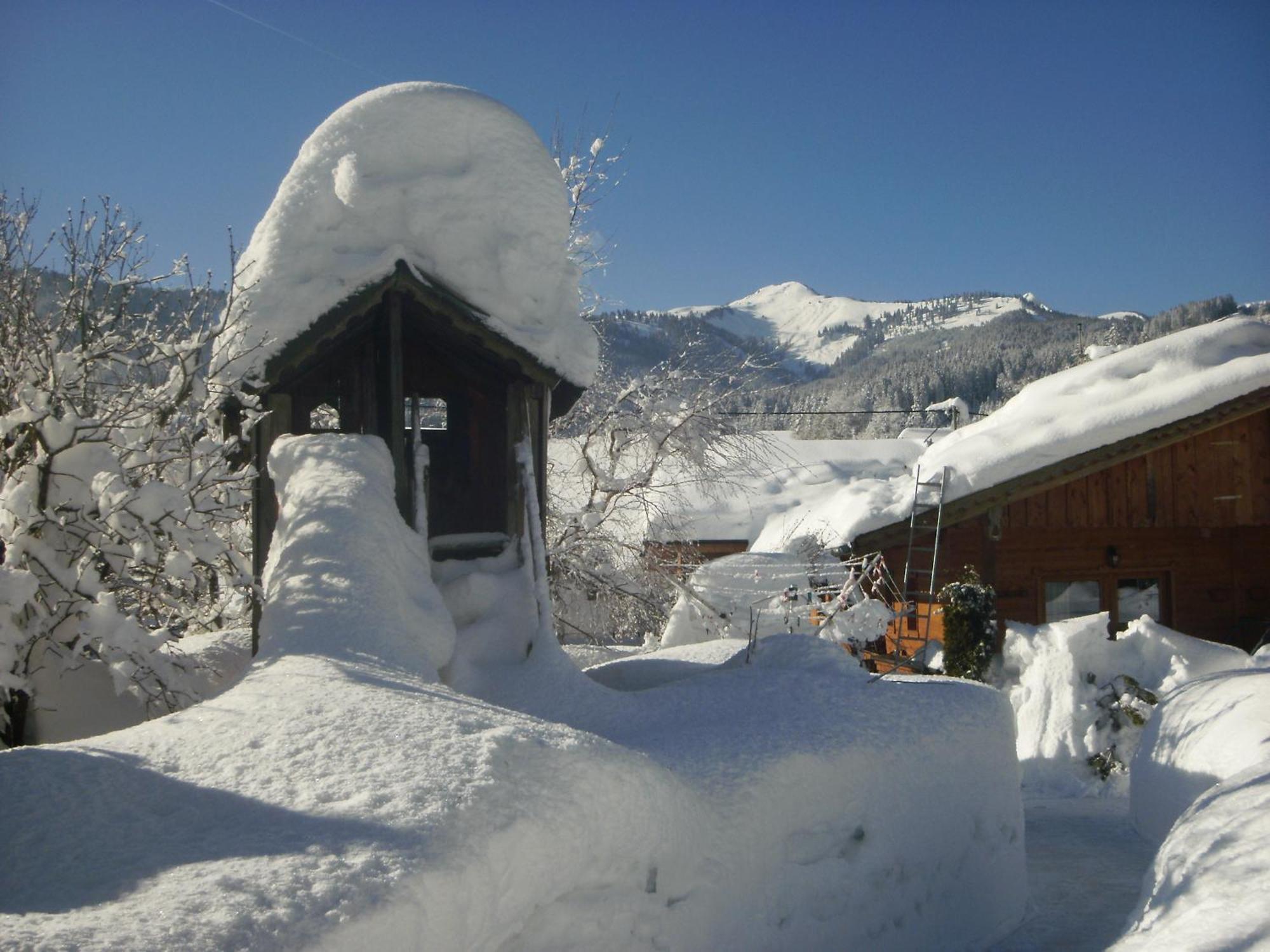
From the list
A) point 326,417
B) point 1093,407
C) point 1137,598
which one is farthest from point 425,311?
point 1137,598

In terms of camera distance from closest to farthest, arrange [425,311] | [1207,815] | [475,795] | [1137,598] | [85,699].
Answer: [475,795] < [1207,815] < [85,699] < [425,311] < [1137,598]

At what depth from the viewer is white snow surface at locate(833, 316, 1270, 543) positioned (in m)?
A: 14.9

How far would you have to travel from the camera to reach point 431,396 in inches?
370

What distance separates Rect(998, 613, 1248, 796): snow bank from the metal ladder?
1.70m

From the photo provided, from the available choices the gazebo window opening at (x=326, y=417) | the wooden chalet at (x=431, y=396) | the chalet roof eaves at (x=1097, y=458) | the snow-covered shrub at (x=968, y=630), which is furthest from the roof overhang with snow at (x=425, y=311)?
the chalet roof eaves at (x=1097, y=458)

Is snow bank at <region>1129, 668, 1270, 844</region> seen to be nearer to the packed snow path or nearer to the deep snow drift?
the deep snow drift

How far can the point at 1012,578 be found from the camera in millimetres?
15828

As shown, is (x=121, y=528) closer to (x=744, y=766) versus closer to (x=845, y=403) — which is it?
(x=744, y=766)

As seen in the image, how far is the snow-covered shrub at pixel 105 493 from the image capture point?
227 inches

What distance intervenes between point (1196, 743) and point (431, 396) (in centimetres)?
690

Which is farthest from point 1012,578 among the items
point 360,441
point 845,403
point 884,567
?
point 845,403

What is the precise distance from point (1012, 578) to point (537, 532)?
33.8ft

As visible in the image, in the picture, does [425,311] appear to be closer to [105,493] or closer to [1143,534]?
[105,493]

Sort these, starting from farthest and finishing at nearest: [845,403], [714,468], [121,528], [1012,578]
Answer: [845,403]
[714,468]
[1012,578]
[121,528]
